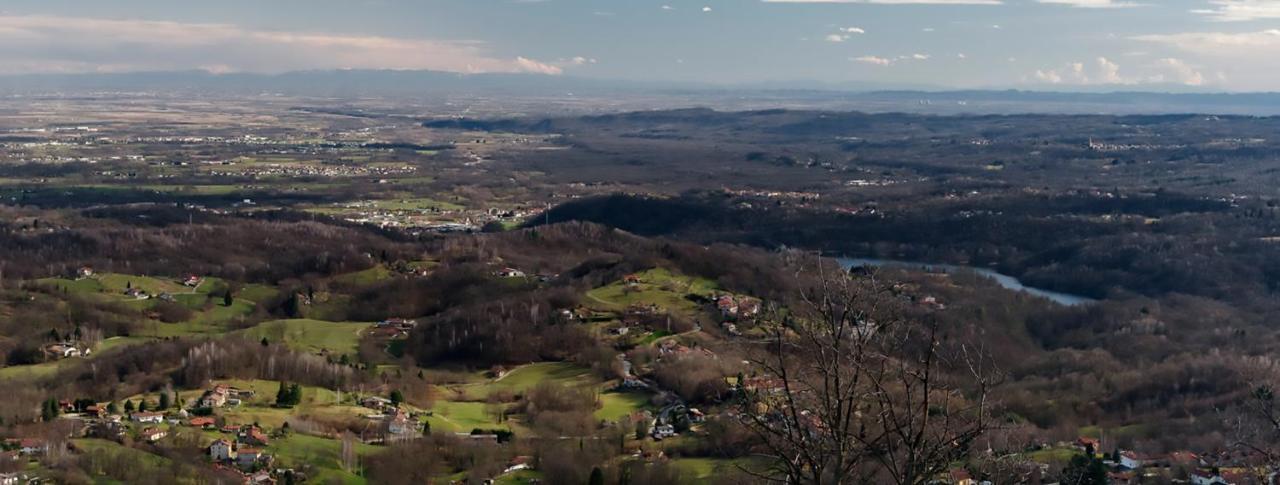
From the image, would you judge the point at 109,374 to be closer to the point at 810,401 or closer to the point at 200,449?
the point at 200,449

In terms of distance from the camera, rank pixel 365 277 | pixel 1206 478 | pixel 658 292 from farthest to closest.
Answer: pixel 365 277
pixel 658 292
pixel 1206 478

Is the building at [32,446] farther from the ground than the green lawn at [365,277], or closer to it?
farther from the ground

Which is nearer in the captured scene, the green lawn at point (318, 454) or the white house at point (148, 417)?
the green lawn at point (318, 454)

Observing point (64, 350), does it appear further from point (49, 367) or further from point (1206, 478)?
point (1206, 478)

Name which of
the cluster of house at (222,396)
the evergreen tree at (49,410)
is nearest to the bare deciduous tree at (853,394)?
the evergreen tree at (49,410)

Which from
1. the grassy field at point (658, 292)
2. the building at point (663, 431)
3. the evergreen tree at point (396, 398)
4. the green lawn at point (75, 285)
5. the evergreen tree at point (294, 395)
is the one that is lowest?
the green lawn at point (75, 285)

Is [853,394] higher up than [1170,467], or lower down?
higher up

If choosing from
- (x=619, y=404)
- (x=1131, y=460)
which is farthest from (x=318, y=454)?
(x=1131, y=460)

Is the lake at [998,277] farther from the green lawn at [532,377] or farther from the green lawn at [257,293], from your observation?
the green lawn at [257,293]
